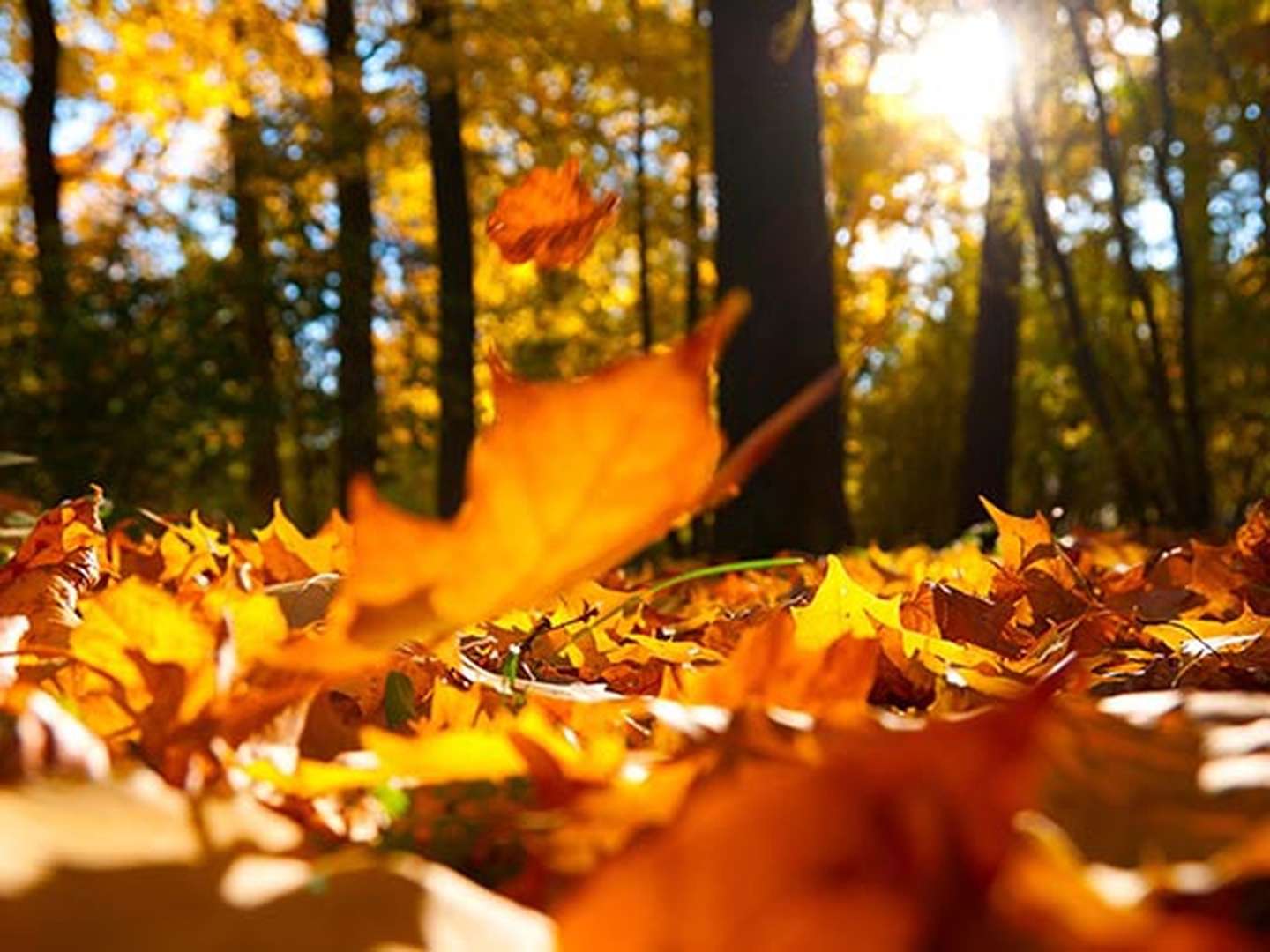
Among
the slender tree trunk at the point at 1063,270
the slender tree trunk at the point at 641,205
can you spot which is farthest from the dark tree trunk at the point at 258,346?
the slender tree trunk at the point at 641,205

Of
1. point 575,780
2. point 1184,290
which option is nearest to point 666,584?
point 575,780

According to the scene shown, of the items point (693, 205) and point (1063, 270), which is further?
point (693, 205)

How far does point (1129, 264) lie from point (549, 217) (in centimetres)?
311

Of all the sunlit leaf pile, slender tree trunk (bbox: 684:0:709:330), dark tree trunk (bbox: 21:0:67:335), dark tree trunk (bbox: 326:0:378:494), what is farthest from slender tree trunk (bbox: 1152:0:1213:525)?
dark tree trunk (bbox: 21:0:67:335)

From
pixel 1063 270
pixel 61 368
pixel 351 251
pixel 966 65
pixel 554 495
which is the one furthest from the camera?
pixel 351 251

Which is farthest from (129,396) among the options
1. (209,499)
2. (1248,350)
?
(1248,350)

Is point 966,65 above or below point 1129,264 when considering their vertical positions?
above

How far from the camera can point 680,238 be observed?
11.9m

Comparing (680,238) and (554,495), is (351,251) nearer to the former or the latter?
(680,238)

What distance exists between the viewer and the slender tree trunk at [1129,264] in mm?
3273

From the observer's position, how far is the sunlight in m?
3.80

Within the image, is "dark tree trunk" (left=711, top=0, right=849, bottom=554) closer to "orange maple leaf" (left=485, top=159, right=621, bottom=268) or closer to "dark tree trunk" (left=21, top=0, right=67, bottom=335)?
"orange maple leaf" (left=485, top=159, right=621, bottom=268)

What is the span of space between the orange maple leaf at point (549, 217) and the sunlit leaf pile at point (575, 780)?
395 millimetres

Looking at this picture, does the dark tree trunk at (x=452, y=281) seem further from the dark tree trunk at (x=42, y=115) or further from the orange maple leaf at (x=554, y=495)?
the orange maple leaf at (x=554, y=495)
